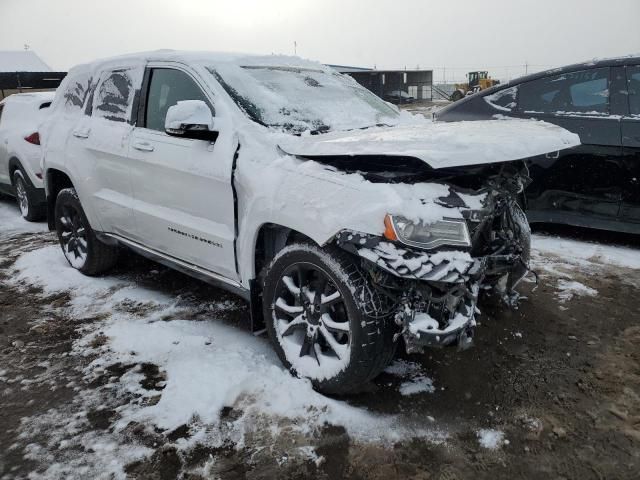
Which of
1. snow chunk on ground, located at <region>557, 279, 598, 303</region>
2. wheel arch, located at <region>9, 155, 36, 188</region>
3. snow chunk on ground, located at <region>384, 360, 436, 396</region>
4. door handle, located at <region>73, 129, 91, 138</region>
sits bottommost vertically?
snow chunk on ground, located at <region>384, 360, 436, 396</region>

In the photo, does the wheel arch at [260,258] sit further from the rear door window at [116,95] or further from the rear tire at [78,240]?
the rear tire at [78,240]

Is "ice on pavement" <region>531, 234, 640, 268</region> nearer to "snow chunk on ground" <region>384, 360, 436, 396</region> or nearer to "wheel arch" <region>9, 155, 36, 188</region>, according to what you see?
"snow chunk on ground" <region>384, 360, 436, 396</region>

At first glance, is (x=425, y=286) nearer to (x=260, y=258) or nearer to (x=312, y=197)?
(x=312, y=197)

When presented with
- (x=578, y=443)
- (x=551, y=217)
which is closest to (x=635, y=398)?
(x=578, y=443)

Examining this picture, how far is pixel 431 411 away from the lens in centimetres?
261

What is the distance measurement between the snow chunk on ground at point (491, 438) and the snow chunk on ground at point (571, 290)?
1.78m

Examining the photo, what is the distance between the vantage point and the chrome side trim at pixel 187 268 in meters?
3.16

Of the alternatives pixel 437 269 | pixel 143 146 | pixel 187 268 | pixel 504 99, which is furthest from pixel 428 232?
pixel 504 99

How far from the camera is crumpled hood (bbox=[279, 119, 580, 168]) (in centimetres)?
227

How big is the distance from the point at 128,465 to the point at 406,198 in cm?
173

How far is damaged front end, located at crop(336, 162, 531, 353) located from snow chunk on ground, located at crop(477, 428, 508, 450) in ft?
1.47

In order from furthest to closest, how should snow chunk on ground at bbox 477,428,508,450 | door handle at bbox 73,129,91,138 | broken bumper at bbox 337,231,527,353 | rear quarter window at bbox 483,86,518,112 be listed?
rear quarter window at bbox 483,86,518,112 < door handle at bbox 73,129,91,138 < snow chunk on ground at bbox 477,428,508,450 < broken bumper at bbox 337,231,527,353

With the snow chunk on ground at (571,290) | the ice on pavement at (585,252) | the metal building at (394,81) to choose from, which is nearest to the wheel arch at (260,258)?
the snow chunk on ground at (571,290)

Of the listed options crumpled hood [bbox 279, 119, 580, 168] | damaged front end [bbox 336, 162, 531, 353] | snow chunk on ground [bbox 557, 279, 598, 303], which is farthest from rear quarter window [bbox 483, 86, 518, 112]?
damaged front end [bbox 336, 162, 531, 353]
